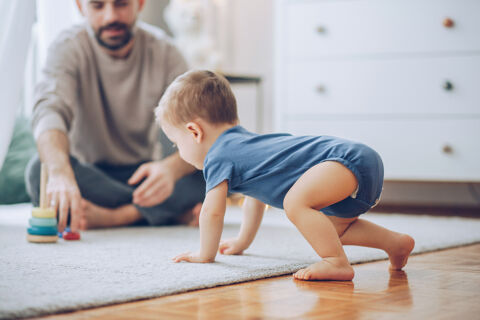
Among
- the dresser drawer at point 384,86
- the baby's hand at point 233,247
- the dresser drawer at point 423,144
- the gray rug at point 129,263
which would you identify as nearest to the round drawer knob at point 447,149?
the dresser drawer at point 423,144

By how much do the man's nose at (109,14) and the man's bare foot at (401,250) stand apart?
1128mm

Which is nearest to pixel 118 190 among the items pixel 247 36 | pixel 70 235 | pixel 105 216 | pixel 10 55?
pixel 105 216

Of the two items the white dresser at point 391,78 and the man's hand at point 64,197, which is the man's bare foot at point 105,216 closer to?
the man's hand at point 64,197

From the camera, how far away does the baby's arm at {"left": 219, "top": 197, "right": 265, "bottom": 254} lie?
1339 mm

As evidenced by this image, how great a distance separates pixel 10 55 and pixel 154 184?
1.72 feet

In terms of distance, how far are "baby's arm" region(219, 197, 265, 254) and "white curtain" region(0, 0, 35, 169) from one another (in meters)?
0.81

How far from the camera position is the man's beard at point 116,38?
196 cm

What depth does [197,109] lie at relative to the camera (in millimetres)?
1215

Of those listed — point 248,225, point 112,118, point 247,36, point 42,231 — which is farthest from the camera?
point 247,36

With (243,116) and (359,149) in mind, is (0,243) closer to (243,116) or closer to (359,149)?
(359,149)

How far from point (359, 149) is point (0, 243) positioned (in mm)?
846

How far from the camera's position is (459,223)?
2.14 m

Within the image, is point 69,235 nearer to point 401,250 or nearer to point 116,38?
point 116,38

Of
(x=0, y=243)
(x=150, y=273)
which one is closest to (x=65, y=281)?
(x=150, y=273)
